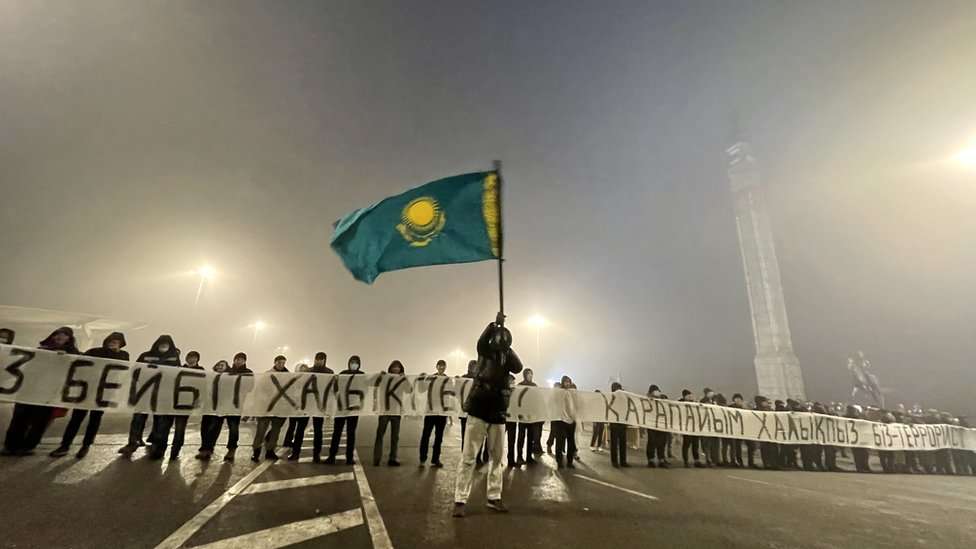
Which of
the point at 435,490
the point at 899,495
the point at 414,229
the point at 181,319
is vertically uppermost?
the point at 181,319

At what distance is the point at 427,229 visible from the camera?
7434mm

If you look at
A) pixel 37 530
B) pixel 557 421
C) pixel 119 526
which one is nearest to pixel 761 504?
pixel 557 421

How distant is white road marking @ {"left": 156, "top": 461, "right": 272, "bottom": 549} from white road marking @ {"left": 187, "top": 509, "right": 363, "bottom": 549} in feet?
1.00

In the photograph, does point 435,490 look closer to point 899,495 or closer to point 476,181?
point 476,181

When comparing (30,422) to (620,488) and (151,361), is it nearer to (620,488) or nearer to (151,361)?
(151,361)

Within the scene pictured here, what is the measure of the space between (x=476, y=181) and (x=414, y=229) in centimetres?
148

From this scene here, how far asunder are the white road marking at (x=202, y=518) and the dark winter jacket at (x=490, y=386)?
306 cm

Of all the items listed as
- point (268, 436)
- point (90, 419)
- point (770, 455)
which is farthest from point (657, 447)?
point (90, 419)

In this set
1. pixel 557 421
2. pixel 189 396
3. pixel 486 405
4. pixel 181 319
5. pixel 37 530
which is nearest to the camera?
pixel 37 530

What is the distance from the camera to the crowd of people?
7.10 metres

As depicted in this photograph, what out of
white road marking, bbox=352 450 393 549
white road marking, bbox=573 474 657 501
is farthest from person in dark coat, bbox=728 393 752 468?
white road marking, bbox=352 450 393 549

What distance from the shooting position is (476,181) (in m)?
7.16

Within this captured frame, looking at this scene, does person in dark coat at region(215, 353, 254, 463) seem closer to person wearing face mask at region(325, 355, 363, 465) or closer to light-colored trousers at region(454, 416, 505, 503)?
person wearing face mask at region(325, 355, 363, 465)

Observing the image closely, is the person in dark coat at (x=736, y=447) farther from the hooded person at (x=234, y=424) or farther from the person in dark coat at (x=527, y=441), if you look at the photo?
the hooded person at (x=234, y=424)
